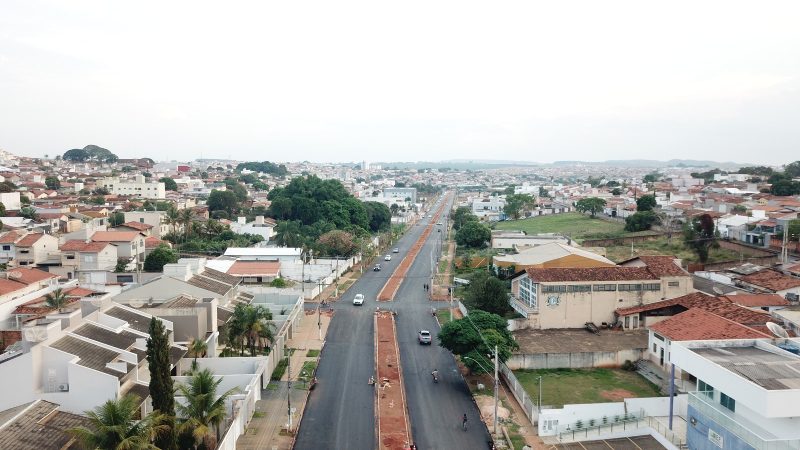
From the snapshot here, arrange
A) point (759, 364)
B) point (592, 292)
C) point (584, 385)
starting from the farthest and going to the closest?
point (592, 292), point (584, 385), point (759, 364)

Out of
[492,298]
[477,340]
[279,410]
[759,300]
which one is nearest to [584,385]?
[477,340]

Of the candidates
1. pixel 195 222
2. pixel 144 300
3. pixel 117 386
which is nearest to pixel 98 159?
pixel 195 222

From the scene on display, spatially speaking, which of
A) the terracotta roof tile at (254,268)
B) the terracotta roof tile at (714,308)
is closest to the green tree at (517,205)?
the terracotta roof tile at (254,268)

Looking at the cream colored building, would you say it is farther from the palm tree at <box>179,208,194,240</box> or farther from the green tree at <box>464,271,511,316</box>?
the palm tree at <box>179,208,194,240</box>

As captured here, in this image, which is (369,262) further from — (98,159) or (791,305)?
(98,159)

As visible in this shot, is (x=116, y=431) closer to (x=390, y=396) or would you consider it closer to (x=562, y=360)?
(x=390, y=396)

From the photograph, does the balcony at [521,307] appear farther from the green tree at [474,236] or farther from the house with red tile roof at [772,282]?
the green tree at [474,236]

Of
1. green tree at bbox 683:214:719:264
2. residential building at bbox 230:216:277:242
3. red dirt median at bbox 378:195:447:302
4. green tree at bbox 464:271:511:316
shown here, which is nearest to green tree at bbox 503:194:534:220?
red dirt median at bbox 378:195:447:302

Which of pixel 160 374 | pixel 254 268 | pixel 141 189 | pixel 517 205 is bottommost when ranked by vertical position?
pixel 254 268
